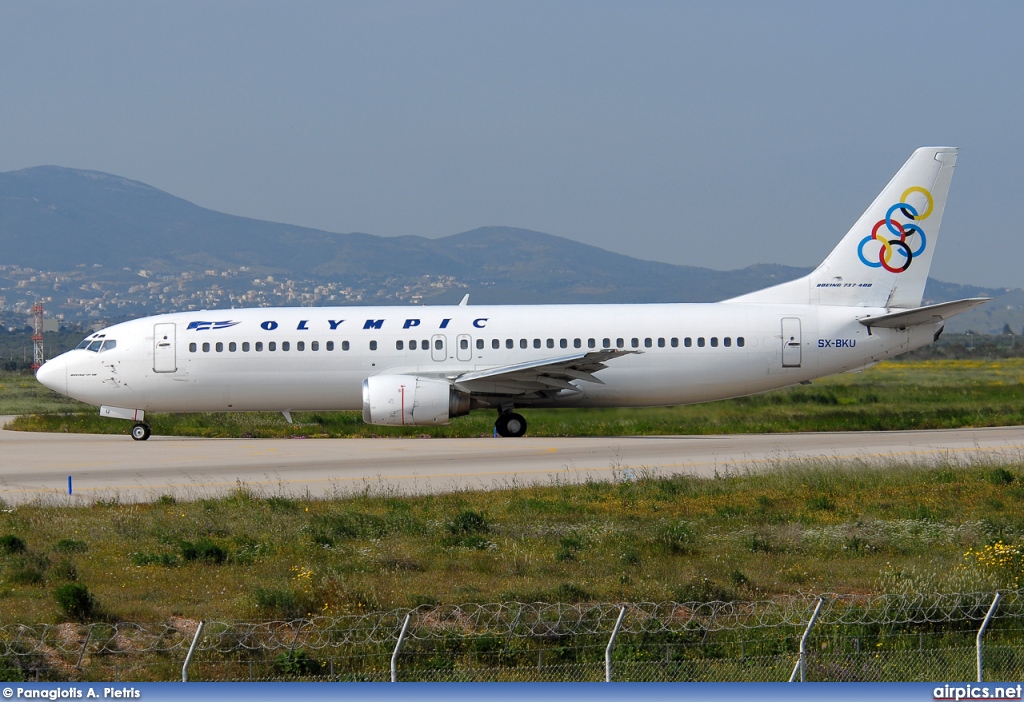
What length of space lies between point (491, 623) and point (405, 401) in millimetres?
19794

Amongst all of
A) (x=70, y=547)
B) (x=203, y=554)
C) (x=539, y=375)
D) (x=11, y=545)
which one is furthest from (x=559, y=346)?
(x=11, y=545)

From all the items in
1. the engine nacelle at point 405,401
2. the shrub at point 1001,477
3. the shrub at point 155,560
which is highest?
the engine nacelle at point 405,401

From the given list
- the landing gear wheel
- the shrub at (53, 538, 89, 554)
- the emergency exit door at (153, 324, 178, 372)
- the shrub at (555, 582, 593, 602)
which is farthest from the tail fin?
the shrub at (53, 538, 89, 554)

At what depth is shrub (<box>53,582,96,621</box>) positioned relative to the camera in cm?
1355

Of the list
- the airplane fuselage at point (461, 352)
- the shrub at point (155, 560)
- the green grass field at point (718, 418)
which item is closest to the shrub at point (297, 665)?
the shrub at point (155, 560)

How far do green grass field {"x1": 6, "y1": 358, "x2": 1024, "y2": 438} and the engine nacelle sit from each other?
3.17 metres

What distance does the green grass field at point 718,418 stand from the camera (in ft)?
121

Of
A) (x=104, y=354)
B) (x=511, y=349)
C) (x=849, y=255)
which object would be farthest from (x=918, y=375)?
(x=104, y=354)

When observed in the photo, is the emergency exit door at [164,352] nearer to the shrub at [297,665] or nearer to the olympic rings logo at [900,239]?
the olympic rings logo at [900,239]

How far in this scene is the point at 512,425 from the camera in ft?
115

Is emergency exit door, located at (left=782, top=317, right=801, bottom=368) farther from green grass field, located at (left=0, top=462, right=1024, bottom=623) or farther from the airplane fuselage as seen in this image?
green grass field, located at (left=0, top=462, right=1024, bottom=623)

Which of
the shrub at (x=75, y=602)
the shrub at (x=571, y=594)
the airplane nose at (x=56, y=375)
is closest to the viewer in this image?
the shrub at (x=75, y=602)

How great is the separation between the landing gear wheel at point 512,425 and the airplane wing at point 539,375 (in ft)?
2.79

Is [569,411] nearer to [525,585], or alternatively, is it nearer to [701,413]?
[701,413]
